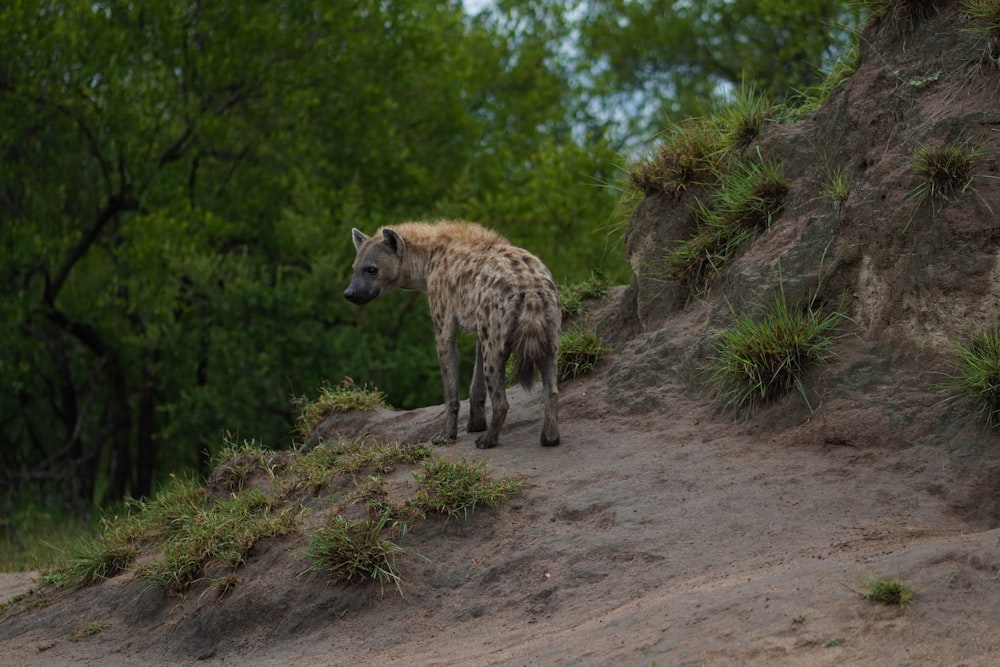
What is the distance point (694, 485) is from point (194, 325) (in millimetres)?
10725

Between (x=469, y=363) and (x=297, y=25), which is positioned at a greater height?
(x=297, y=25)

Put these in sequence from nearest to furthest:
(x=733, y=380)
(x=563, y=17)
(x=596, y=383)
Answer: (x=733, y=380), (x=596, y=383), (x=563, y=17)

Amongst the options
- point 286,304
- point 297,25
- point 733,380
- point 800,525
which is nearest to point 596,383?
point 733,380

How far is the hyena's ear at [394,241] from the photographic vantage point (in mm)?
8219

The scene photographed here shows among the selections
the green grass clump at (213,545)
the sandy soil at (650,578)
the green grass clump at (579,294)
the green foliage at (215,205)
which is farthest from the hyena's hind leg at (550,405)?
the green foliage at (215,205)

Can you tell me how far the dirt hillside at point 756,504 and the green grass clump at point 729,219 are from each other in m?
0.14

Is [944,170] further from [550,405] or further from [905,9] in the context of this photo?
[550,405]

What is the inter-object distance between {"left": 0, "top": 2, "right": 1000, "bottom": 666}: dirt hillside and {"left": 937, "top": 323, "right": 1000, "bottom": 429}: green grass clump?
89 millimetres

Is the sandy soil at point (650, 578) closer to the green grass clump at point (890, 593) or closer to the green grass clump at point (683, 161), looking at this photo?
the green grass clump at point (890, 593)

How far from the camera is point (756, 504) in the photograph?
570cm

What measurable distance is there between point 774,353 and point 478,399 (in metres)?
1.95

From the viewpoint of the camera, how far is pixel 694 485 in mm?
6035

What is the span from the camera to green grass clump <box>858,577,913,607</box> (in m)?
4.29

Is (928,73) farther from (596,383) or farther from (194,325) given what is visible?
(194,325)
